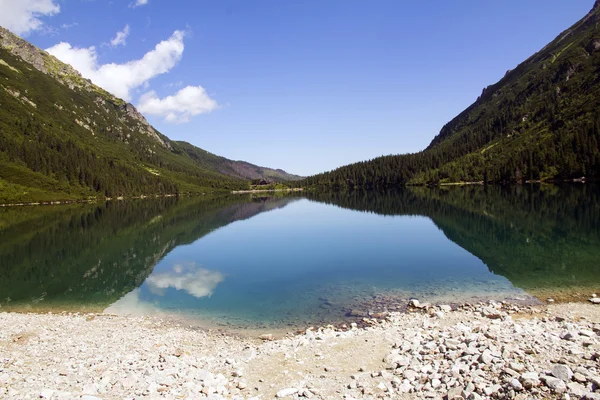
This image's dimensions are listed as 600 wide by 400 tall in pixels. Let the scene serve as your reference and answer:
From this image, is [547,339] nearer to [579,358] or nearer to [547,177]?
[579,358]

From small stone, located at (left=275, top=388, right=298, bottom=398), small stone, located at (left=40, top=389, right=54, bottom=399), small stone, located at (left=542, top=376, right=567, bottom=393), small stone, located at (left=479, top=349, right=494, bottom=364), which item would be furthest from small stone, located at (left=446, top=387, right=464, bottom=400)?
small stone, located at (left=40, top=389, right=54, bottom=399)

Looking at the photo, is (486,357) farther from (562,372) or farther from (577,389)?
(577,389)

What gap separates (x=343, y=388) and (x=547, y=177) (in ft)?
659

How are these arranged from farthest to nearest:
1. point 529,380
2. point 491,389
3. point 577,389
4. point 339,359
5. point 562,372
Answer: point 339,359 < point 562,372 < point 491,389 < point 529,380 < point 577,389

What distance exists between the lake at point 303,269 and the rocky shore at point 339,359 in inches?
162

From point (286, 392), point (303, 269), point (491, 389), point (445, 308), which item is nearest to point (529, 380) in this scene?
point (491, 389)

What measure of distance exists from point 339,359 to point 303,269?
2320 centimetres

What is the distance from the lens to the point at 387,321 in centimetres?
2138

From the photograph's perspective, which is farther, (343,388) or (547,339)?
(547,339)

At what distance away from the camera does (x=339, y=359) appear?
52.3 feet

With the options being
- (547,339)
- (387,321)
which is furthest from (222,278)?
(547,339)

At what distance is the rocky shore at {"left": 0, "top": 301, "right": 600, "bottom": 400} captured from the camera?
1200cm

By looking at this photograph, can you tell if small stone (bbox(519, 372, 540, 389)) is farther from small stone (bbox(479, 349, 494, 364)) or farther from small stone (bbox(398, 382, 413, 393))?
small stone (bbox(398, 382, 413, 393))

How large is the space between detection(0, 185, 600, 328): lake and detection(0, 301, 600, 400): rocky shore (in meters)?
4.12
